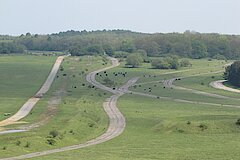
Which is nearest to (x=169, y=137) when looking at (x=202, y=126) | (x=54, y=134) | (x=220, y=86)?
(x=202, y=126)

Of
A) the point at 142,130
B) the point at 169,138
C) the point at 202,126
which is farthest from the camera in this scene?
the point at 142,130

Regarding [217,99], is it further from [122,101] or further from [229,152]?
[229,152]

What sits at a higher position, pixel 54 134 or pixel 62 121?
pixel 54 134

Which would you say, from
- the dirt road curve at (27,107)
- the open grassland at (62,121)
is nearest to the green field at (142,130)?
the open grassland at (62,121)

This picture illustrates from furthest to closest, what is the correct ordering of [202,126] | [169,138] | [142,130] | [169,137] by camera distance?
[142,130]
[202,126]
[169,137]
[169,138]

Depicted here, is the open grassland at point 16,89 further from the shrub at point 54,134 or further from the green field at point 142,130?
the shrub at point 54,134

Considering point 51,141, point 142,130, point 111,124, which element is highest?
point 51,141

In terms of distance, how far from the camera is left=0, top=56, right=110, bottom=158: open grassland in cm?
6762

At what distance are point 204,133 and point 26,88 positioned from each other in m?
92.8

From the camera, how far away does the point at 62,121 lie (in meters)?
91.2

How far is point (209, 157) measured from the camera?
61312 millimetres

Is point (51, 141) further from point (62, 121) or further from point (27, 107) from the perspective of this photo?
point (27, 107)

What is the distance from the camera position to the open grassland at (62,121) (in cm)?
6762

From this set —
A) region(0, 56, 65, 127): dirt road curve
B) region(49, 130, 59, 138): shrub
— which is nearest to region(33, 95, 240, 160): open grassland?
region(49, 130, 59, 138): shrub
